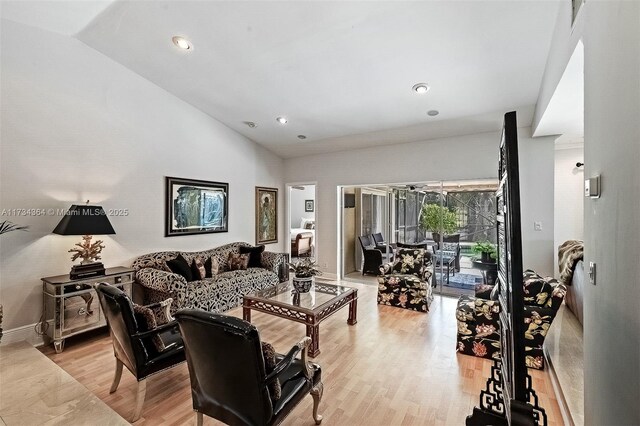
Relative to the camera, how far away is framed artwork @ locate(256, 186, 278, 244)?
6.21m

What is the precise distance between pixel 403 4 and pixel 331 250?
467 cm

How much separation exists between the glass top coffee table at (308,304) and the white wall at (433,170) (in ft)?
8.23

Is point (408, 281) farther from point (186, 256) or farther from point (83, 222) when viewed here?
point (83, 222)

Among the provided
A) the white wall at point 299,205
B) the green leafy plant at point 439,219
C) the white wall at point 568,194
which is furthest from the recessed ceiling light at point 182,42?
the white wall at point 299,205

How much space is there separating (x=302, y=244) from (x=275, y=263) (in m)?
2.94

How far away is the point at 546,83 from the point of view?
3074 mm

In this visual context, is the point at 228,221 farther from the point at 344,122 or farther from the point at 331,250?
the point at 344,122

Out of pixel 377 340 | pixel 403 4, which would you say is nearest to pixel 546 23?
pixel 403 4

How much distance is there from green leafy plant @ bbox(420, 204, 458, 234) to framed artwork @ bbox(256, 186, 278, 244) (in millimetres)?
3285

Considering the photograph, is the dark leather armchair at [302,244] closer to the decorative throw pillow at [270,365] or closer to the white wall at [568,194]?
the white wall at [568,194]

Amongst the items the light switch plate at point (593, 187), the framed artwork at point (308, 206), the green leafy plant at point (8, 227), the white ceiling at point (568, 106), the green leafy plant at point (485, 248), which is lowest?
the green leafy plant at point (485, 248)

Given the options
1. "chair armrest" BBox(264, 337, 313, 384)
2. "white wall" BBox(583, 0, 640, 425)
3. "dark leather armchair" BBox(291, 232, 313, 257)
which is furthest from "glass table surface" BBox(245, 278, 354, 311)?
"dark leather armchair" BBox(291, 232, 313, 257)

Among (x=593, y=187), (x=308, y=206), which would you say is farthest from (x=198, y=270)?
(x=308, y=206)

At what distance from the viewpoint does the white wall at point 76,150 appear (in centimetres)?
312
